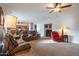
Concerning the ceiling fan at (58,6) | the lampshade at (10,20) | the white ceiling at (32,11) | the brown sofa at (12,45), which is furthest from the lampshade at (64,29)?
the lampshade at (10,20)

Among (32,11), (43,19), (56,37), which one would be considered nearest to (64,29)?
(56,37)

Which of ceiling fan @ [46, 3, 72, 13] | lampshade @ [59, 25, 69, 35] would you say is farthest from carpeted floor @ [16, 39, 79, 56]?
ceiling fan @ [46, 3, 72, 13]

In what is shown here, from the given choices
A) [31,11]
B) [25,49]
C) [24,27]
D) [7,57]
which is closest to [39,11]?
[31,11]

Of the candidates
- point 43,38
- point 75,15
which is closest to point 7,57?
point 43,38

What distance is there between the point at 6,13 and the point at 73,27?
1345 millimetres

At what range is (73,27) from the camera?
2334 mm

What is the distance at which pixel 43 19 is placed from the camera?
236 cm

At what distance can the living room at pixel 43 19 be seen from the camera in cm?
232

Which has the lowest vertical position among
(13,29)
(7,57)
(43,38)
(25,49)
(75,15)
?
(7,57)

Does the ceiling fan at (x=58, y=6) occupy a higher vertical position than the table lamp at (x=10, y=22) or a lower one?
higher

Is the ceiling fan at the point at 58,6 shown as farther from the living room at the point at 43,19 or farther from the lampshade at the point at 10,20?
the lampshade at the point at 10,20

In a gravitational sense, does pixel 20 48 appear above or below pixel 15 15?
below

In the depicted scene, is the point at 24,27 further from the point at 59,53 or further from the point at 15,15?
the point at 59,53

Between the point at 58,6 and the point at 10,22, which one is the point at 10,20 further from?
the point at 58,6
